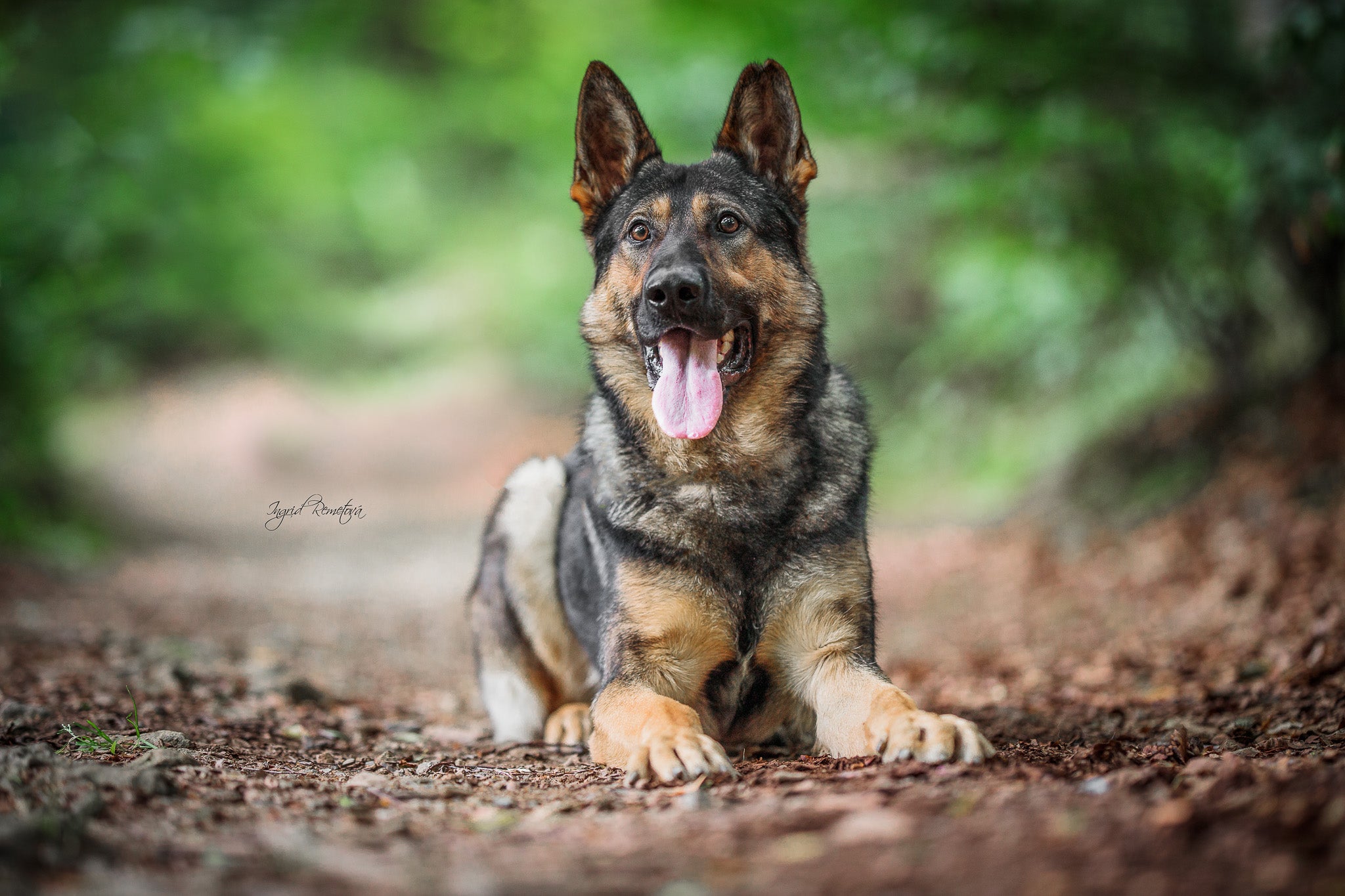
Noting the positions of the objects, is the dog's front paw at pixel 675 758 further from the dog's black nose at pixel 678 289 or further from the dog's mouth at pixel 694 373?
the dog's black nose at pixel 678 289

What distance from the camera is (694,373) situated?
153 inches

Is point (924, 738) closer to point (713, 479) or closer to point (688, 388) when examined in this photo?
point (713, 479)

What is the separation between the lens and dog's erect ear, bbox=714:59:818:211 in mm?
4188

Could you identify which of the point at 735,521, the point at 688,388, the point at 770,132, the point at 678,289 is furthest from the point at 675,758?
the point at 770,132

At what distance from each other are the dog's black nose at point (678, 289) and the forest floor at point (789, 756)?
165 centimetres

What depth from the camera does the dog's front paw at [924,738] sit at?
2.95 m

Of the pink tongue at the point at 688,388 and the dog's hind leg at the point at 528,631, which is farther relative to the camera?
the dog's hind leg at the point at 528,631

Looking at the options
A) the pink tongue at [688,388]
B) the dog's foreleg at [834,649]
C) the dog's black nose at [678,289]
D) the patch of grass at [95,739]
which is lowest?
the patch of grass at [95,739]

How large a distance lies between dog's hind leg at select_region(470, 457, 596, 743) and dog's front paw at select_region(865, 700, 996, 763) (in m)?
1.69

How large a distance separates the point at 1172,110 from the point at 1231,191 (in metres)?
0.90

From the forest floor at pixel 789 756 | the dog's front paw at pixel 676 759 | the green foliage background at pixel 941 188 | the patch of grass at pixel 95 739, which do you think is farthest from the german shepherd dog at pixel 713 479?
the green foliage background at pixel 941 188

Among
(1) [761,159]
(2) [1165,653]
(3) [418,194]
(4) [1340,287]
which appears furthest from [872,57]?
(3) [418,194]

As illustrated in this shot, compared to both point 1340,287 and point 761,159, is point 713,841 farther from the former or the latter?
point 1340,287

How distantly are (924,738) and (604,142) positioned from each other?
2.83m
